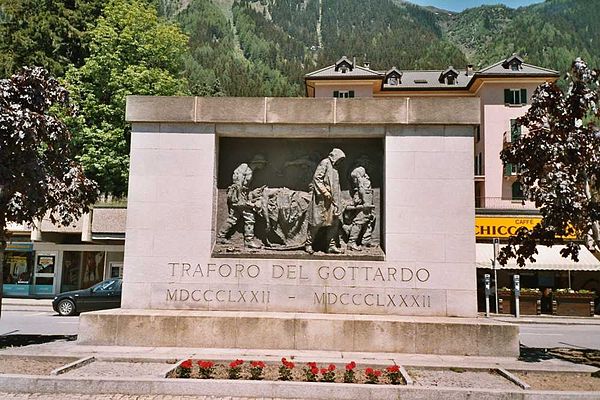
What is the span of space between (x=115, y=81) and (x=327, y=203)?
82.8 ft

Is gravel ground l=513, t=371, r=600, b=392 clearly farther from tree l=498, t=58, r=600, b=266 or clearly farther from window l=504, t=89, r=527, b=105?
window l=504, t=89, r=527, b=105

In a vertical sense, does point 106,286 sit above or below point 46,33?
below

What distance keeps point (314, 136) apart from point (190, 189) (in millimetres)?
3102

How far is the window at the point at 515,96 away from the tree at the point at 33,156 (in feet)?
136

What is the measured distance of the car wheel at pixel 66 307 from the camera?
25.5m

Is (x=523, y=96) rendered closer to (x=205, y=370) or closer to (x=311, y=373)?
(x=311, y=373)

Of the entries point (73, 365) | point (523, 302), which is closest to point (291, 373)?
point (73, 365)

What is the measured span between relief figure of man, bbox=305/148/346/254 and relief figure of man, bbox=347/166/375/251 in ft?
1.19

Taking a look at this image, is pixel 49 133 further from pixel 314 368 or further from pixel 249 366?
pixel 314 368

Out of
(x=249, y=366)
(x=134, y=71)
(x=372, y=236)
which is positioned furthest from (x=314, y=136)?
(x=134, y=71)

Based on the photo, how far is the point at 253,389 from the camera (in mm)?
8664

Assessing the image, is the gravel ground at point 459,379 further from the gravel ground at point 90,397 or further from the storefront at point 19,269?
the storefront at point 19,269

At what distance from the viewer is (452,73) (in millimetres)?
54562

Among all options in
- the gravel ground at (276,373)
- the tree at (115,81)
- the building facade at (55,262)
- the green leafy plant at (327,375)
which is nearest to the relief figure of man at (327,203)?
the gravel ground at (276,373)
